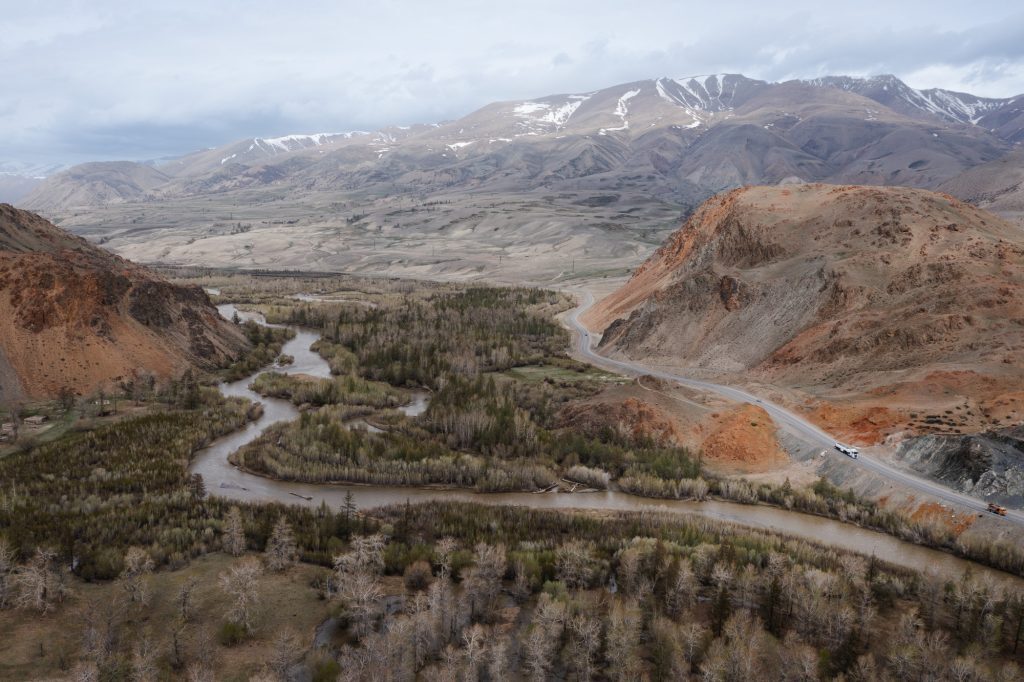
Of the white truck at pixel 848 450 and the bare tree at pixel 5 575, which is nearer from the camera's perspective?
the bare tree at pixel 5 575

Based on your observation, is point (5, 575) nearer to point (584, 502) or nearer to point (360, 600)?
point (360, 600)

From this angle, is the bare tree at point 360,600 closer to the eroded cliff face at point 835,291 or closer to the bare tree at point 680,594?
the bare tree at point 680,594

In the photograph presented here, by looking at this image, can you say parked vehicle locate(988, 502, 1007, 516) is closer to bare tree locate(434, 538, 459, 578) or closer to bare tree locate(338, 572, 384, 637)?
bare tree locate(434, 538, 459, 578)

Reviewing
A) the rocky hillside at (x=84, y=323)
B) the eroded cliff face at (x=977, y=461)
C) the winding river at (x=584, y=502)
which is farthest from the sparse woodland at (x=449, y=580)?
the rocky hillside at (x=84, y=323)

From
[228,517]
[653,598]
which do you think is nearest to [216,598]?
[228,517]

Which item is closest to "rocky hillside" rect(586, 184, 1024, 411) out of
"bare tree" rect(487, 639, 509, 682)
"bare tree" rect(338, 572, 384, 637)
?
"bare tree" rect(487, 639, 509, 682)

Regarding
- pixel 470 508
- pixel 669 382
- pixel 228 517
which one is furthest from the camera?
pixel 669 382

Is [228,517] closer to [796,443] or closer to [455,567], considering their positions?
[455,567]

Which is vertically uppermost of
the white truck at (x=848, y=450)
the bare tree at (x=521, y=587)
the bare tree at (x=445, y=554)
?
the bare tree at (x=445, y=554)
